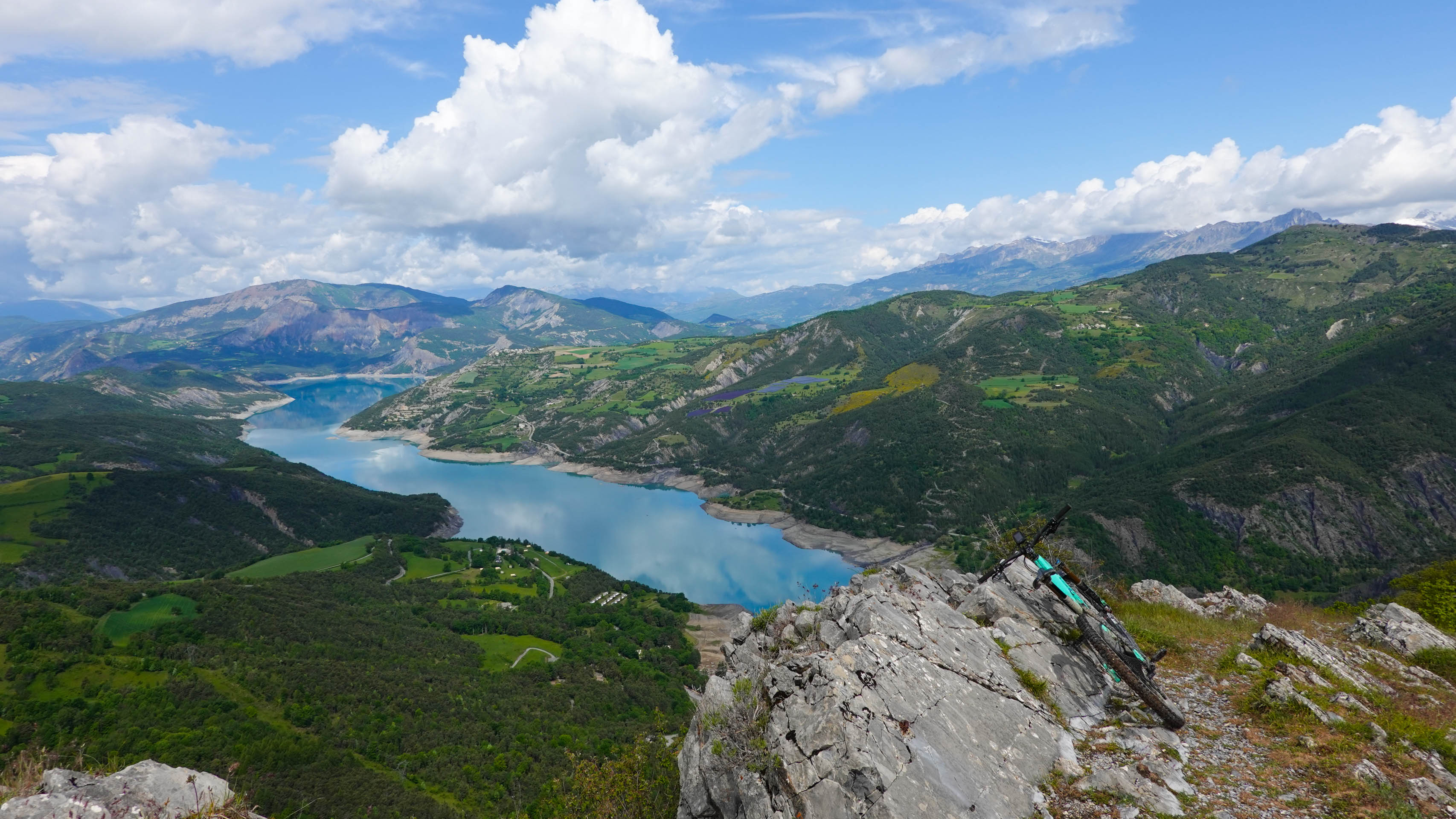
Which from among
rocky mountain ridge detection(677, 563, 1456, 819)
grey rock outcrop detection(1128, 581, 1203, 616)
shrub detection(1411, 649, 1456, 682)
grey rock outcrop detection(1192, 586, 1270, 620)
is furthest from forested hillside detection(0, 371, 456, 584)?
shrub detection(1411, 649, 1456, 682)

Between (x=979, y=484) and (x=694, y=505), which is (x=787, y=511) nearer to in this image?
(x=694, y=505)

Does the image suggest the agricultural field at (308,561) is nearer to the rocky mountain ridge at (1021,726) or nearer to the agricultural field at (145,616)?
the agricultural field at (145,616)

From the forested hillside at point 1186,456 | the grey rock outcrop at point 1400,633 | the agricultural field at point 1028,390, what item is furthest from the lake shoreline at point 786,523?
the grey rock outcrop at point 1400,633

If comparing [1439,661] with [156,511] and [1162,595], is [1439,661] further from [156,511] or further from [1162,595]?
[156,511]

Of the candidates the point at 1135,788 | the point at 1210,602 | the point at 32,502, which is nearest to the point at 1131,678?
the point at 1135,788

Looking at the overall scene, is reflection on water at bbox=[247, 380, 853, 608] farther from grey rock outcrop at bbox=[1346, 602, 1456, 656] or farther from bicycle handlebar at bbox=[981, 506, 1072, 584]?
bicycle handlebar at bbox=[981, 506, 1072, 584]

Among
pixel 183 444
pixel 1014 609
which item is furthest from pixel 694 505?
pixel 183 444

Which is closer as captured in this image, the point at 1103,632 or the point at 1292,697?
the point at 1292,697
